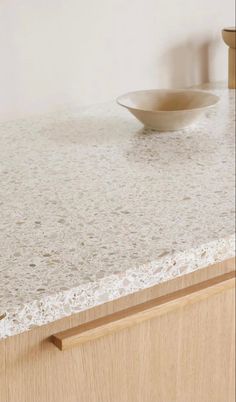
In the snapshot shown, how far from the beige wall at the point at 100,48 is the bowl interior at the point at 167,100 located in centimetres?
16

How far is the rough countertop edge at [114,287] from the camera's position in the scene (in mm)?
956

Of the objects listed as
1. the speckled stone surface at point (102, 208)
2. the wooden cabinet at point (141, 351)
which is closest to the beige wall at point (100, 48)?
the speckled stone surface at point (102, 208)

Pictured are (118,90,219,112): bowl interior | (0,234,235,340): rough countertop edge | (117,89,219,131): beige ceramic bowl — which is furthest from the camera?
(118,90,219,112): bowl interior

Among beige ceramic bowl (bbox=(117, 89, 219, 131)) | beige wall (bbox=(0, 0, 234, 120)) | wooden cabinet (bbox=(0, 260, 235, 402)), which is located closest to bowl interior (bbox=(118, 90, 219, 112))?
beige ceramic bowl (bbox=(117, 89, 219, 131))

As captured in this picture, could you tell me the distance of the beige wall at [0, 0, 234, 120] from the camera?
1.69 m

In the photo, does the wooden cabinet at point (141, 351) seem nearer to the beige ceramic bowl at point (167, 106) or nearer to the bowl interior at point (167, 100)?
the beige ceramic bowl at point (167, 106)

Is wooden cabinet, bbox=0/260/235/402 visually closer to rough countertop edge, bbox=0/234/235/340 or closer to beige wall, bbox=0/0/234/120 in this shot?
rough countertop edge, bbox=0/234/235/340

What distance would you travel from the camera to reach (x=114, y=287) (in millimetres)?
1034

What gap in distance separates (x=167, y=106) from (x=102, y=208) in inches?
22.4

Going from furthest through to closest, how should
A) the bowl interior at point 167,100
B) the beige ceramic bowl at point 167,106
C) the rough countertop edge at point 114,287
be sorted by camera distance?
1. the bowl interior at point 167,100
2. the beige ceramic bowl at point 167,106
3. the rough countertop edge at point 114,287

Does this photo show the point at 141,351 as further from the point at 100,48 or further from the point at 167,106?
the point at 100,48

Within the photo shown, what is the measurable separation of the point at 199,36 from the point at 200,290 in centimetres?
101

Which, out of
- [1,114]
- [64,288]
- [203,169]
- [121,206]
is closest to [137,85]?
[1,114]

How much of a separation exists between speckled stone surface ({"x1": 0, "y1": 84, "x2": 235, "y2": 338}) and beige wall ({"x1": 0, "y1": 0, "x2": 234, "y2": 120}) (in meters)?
0.08
